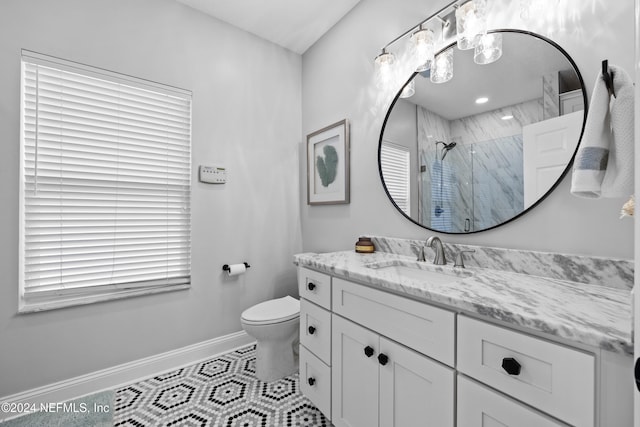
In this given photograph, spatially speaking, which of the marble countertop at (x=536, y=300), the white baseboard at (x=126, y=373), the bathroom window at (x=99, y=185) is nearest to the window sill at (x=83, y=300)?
the bathroom window at (x=99, y=185)

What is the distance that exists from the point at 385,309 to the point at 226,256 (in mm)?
1528

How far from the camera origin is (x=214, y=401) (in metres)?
1.67

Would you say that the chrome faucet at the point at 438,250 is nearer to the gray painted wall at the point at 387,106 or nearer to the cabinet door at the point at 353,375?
the gray painted wall at the point at 387,106

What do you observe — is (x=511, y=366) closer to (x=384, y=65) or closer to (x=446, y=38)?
(x=446, y=38)

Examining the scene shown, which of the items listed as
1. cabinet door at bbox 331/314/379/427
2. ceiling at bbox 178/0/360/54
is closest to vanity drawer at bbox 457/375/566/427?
cabinet door at bbox 331/314/379/427

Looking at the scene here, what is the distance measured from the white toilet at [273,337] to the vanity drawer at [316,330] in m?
0.28

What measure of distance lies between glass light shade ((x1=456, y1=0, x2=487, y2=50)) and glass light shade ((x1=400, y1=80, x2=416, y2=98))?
0.34m

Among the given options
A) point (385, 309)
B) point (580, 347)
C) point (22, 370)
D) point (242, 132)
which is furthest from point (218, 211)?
point (580, 347)

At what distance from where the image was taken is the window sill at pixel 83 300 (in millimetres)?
1578

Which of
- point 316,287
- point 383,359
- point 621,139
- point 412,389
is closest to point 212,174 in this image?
point 316,287

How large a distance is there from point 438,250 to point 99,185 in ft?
6.78

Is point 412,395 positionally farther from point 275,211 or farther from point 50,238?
point 50,238

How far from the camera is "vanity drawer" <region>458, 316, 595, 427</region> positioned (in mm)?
625

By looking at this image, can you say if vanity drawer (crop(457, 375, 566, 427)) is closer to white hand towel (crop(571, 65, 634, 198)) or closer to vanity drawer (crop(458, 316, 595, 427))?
vanity drawer (crop(458, 316, 595, 427))
